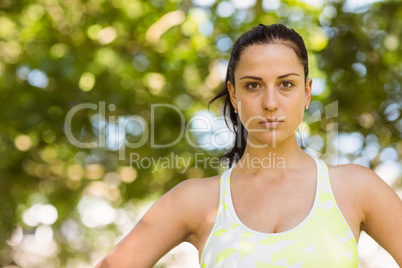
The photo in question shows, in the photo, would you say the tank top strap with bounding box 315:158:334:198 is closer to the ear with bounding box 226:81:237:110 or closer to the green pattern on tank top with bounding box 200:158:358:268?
the green pattern on tank top with bounding box 200:158:358:268

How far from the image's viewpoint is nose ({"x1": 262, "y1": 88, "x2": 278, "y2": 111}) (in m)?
1.80

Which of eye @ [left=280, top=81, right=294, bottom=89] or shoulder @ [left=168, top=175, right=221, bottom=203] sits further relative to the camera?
shoulder @ [left=168, top=175, right=221, bottom=203]

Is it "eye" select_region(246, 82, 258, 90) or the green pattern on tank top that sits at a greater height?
"eye" select_region(246, 82, 258, 90)

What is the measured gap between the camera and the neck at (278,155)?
6.29 feet

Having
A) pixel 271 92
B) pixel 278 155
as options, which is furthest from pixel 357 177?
pixel 271 92

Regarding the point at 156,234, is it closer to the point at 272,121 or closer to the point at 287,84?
the point at 272,121

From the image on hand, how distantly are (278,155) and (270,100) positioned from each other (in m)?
0.22

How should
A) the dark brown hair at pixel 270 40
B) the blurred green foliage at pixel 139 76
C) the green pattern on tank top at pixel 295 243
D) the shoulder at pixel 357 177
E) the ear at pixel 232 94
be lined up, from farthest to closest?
the blurred green foliage at pixel 139 76
the ear at pixel 232 94
the dark brown hair at pixel 270 40
the shoulder at pixel 357 177
the green pattern on tank top at pixel 295 243

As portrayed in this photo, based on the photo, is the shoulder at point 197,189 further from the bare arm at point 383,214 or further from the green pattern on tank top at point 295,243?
the bare arm at point 383,214

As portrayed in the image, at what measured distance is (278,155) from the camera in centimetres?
192

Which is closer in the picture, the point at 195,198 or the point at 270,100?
the point at 270,100

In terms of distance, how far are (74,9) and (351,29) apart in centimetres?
197

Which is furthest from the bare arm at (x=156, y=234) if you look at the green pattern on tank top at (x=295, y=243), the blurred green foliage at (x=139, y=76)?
the blurred green foliage at (x=139, y=76)

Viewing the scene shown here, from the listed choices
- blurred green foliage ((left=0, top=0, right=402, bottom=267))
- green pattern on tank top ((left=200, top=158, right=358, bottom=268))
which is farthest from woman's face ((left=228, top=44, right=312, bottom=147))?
blurred green foliage ((left=0, top=0, right=402, bottom=267))
